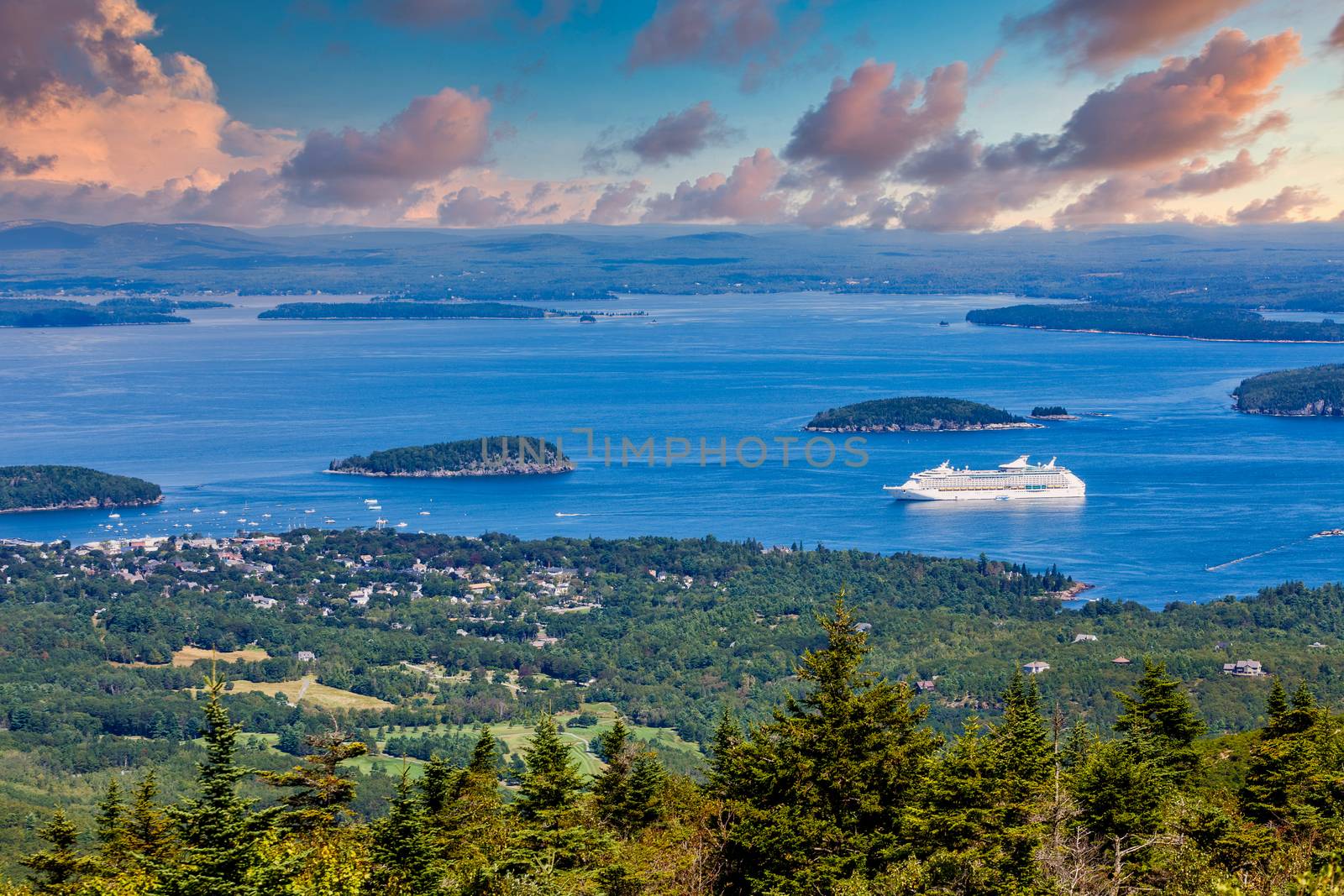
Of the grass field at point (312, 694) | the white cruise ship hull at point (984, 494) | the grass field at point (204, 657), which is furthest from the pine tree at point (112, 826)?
the white cruise ship hull at point (984, 494)

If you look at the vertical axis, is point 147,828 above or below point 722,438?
above

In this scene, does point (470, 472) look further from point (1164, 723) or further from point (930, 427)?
point (1164, 723)

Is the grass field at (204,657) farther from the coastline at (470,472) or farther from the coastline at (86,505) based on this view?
the coastline at (470,472)

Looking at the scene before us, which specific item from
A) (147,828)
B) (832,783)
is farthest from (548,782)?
(147,828)

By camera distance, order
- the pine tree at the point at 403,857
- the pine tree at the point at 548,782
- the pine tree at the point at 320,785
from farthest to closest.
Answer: the pine tree at the point at 548,782
the pine tree at the point at 320,785
the pine tree at the point at 403,857

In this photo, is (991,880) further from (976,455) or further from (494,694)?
(976,455)

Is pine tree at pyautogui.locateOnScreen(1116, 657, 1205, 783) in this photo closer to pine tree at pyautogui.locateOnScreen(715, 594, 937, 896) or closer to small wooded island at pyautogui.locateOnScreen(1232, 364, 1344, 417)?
pine tree at pyautogui.locateOnScreen(715, 594, 937, 896)

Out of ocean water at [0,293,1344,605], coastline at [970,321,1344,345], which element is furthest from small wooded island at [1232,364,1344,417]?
coastline at [970,321,1344,345]
